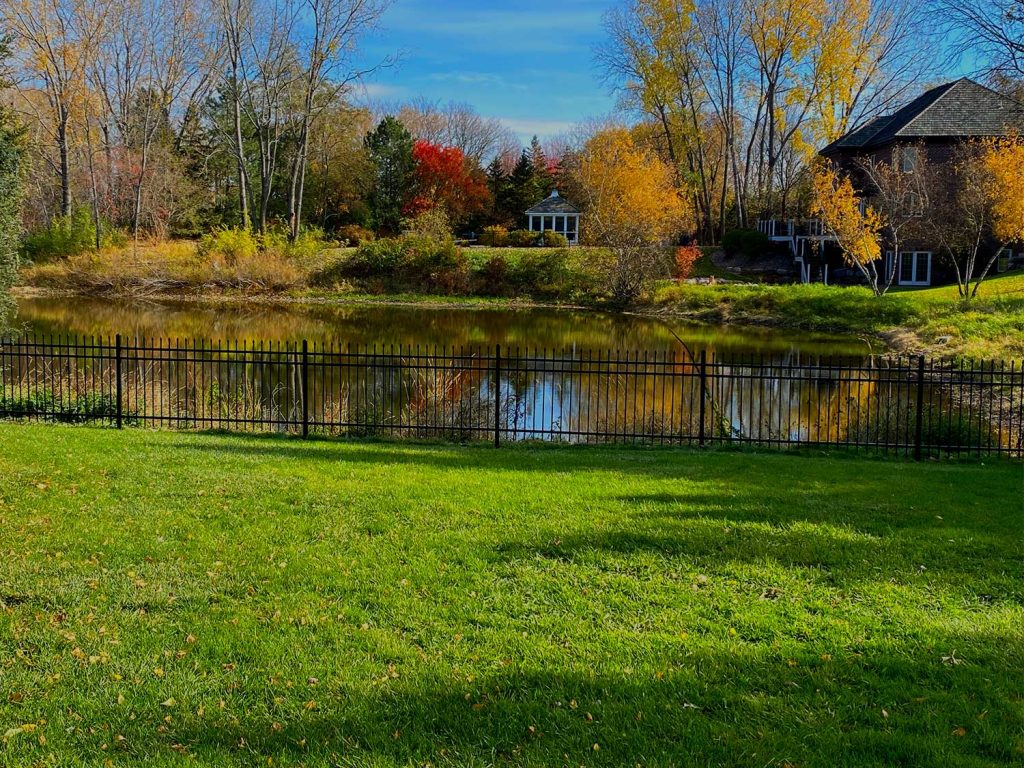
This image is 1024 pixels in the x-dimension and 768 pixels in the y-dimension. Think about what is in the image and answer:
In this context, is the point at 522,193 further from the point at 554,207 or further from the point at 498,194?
the point at 554,207

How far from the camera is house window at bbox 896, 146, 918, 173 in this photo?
132 feet

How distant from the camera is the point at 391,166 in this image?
62.1m

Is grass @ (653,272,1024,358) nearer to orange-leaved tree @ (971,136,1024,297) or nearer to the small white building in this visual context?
orange-leaved tree @ (971,136,1024,297)

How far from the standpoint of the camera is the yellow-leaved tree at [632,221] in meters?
42.2

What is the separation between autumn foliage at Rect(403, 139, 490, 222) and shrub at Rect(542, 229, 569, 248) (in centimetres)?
961

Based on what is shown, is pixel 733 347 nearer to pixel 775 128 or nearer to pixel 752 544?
pixel 752 544

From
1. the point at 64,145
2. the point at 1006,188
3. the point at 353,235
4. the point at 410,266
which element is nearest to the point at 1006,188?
the point at 1006,188

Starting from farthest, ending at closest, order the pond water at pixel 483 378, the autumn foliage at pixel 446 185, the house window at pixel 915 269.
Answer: the autumn foliage at pixel 446 185 → the house window at pixel 915 269 → the pond water at pixel 483 378

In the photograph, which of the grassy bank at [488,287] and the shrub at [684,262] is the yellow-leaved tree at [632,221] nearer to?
the grassy bank at [488,287]

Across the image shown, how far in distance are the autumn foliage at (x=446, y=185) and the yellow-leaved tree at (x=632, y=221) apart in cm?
1906

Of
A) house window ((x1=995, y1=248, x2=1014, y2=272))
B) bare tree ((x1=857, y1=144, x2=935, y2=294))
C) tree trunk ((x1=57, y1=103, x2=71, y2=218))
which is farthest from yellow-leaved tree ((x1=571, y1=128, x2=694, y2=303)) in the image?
tree trunk ((x1=57, y1=103, x2=71, y2=218))


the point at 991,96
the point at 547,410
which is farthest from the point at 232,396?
the point at 991,96

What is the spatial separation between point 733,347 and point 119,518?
23919 millimetres

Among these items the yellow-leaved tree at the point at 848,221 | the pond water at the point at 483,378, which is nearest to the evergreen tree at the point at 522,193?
the pond water at the point at 483,378
